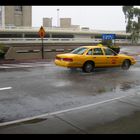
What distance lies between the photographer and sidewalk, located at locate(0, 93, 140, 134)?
6.13 m

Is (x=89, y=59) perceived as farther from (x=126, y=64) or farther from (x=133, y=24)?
(x=133, y=24)

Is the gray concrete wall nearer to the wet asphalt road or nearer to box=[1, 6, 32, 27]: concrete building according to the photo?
the wet asphalt road

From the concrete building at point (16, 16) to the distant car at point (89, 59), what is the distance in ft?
292

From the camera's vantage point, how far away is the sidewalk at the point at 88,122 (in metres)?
6.13

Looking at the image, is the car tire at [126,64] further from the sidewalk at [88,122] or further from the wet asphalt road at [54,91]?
the sidewalk at [88,122]

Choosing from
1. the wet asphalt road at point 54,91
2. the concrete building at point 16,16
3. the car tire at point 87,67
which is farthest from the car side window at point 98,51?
the concrete building at point 16,16

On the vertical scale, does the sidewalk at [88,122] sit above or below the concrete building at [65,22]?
below

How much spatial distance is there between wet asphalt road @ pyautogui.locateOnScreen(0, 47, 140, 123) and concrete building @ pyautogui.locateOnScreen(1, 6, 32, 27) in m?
91.9

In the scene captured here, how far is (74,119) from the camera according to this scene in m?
6.96

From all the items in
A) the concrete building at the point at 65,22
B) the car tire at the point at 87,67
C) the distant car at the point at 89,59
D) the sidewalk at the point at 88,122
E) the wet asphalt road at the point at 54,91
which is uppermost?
the concrete building at the point at 65,22

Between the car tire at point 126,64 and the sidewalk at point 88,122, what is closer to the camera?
the sidewalk at point 88,122

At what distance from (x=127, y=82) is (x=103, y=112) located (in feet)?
19.6

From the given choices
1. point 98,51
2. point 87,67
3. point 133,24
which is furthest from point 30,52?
point 133,24
